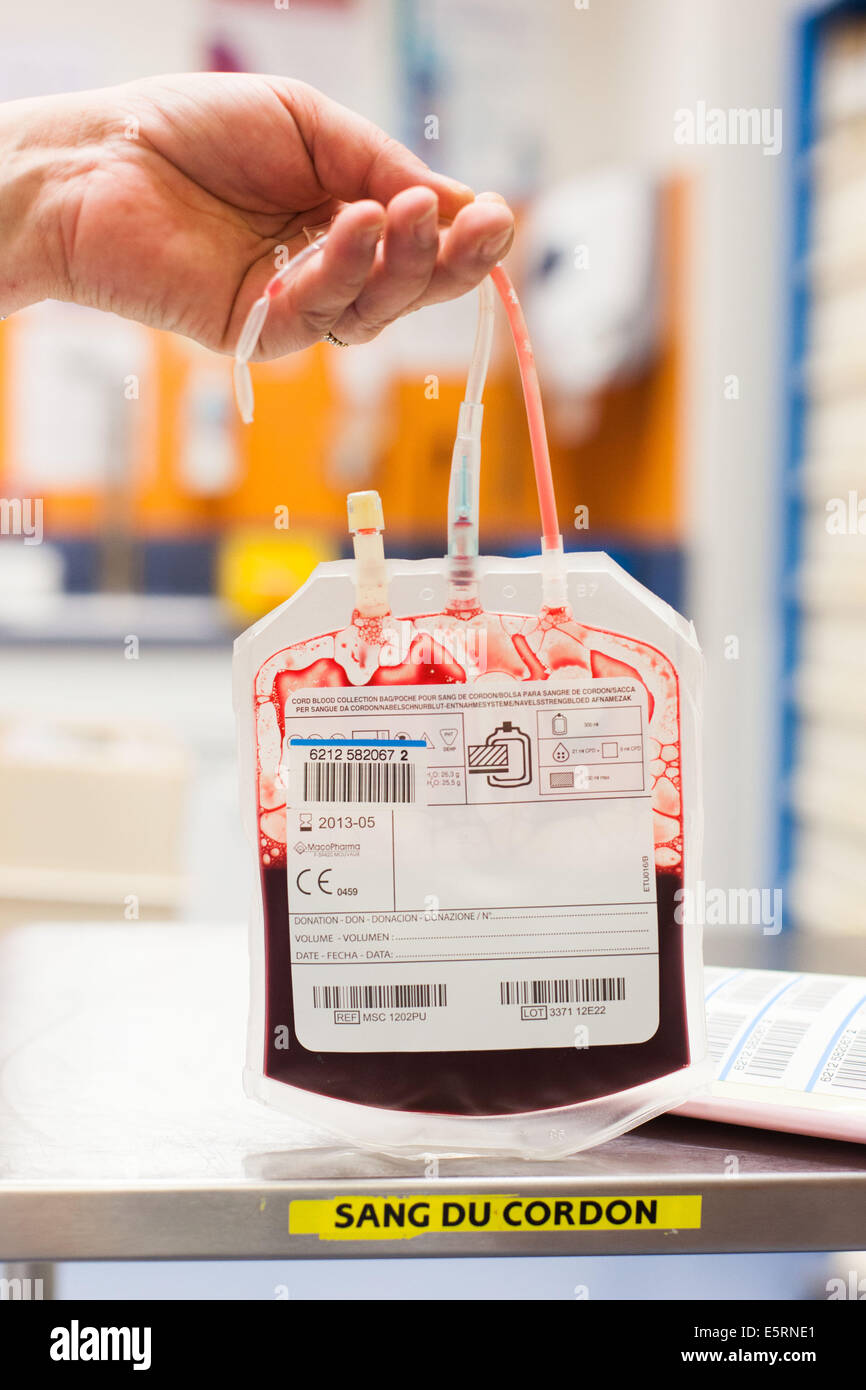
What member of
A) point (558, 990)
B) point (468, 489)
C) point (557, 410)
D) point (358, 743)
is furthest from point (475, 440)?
point (557, 410)

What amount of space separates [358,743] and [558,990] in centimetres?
14

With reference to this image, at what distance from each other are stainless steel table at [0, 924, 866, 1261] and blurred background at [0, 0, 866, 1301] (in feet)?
4.04

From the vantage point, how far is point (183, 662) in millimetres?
3135

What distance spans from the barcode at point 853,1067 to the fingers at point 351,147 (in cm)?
52

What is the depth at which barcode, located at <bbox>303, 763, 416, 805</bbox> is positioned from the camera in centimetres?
55

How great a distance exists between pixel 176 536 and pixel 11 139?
3.02 meters

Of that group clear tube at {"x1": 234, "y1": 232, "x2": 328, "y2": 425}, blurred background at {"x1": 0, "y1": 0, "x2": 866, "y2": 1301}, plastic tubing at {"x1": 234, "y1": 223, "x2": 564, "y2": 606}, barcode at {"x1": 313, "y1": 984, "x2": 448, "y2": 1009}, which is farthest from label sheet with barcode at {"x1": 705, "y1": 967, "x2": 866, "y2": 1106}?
blurred background at {"x1": 0, "y1": 0, "x2": 866, "y2": 1301}

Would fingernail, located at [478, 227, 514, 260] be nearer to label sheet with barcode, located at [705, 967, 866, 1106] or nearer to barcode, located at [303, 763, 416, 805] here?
barcode, located at [303, 763, 416, 805]

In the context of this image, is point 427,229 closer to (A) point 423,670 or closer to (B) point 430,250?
(B) point 430,250

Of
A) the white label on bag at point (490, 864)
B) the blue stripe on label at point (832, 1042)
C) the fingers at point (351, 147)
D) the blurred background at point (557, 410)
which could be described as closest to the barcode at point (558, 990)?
the white label on bag at point (490, 864)

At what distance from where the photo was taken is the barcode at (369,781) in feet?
1.81

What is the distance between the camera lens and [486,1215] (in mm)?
520

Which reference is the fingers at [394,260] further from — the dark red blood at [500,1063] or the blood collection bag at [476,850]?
the dark red blood at [500,1063]

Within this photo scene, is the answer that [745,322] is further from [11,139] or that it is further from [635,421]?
[11,139]
